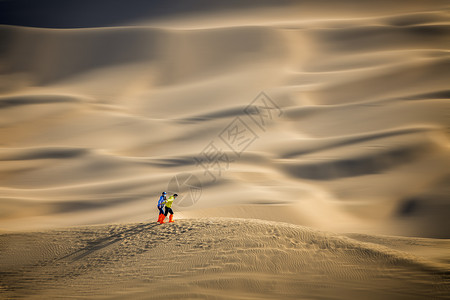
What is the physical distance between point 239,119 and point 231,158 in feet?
18.5

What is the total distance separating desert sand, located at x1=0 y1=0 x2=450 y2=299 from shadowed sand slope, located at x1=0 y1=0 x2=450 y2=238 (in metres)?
0.11

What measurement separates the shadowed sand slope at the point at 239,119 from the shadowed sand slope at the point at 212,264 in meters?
3.86

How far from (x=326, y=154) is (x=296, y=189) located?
11.8 ft

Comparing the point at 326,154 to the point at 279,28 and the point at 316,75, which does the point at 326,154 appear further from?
the point at 279,28

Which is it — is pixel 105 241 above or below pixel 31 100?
below

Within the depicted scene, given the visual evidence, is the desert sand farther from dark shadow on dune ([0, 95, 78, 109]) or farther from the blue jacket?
the blue jacket

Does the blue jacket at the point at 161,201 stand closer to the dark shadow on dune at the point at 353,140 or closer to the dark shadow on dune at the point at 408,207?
the dark shadow on dune at the point at 408,207

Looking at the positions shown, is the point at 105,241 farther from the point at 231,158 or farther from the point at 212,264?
the point at 231,158

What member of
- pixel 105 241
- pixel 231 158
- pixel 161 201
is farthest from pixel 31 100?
pixel 161 201

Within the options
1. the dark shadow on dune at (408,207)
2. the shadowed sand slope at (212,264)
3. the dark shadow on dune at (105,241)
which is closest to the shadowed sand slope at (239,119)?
the dark shadow on dune at (408,207)

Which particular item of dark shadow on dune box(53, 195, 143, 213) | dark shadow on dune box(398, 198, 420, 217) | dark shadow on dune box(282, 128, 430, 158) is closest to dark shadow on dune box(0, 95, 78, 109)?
dark shadow on dune box(53, 195, 143, 213)

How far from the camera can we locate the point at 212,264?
22.1ft

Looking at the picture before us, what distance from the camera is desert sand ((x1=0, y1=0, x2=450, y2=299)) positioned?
670 cm

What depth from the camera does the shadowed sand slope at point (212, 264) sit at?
19.7ft
